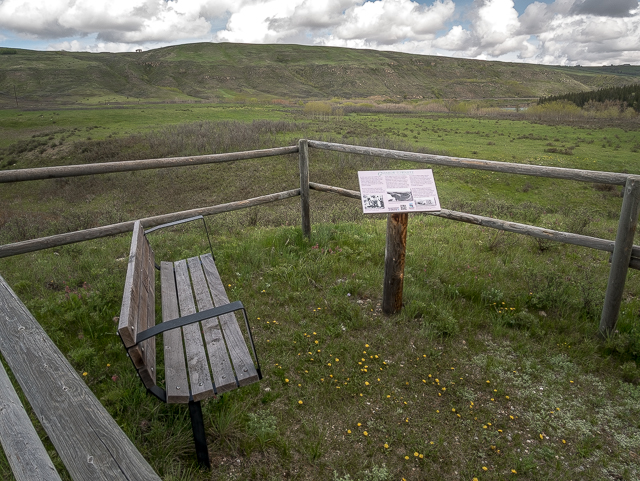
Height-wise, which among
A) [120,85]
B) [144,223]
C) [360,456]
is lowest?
[360,456]

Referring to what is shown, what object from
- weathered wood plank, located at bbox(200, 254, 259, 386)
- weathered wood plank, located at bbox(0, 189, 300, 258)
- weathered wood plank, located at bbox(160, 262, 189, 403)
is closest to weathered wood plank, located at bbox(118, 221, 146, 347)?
weathered wood plank, located at bbox(160, 262, 189, 403)

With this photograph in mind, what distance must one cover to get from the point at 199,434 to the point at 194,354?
497mm

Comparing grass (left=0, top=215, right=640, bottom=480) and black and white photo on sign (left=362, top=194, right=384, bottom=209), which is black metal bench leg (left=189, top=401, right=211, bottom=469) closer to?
grass (left=0, top=215, right=640, bottom=480)

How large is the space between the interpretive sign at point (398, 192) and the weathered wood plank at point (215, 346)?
1690 mm

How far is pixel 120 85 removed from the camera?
121 m

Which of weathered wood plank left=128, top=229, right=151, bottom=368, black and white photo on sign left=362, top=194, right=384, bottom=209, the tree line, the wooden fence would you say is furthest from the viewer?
the tree line

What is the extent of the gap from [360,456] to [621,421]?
2.11 meters

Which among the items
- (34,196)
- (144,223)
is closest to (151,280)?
(144,223)

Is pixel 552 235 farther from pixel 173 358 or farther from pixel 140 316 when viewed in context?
pixel 140 316

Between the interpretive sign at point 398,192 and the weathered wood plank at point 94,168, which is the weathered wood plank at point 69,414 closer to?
the weathered wood plank at point 94,168

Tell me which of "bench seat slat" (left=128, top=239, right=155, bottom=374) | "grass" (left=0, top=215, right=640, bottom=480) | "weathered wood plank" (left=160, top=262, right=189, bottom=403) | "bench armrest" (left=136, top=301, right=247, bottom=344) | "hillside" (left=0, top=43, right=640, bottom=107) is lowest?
"grass" (left=0, top=215, right=640, bottom=480)

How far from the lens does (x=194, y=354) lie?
2.59 metres

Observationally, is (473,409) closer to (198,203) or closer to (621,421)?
(621,421)

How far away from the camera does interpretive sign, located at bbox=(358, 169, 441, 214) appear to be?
372cm
